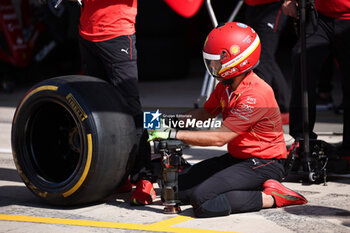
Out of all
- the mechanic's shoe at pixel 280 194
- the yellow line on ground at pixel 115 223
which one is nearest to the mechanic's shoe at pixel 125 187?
the yellow line on ground at pixel 115 223

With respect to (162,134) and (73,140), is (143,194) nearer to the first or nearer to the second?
(162,134)

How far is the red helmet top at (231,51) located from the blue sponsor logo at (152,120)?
1.97ft

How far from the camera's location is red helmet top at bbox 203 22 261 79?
460 cm

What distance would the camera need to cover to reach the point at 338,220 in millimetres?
4227

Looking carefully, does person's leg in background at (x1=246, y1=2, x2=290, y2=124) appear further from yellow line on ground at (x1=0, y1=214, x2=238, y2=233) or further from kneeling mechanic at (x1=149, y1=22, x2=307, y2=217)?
yellow line on ground at (x1=0, y1=214, x2=238, y2=233)

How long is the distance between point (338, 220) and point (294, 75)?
6.05ft

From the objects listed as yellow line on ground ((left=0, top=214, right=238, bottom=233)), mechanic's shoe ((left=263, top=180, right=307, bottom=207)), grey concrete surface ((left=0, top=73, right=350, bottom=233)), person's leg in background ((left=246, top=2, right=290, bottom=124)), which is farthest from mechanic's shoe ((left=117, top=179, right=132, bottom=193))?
person's leg in background ((left=246, top=2, right=290, bottom=124))

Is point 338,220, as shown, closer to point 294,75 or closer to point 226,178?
point 226,178

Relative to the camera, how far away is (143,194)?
4.69m

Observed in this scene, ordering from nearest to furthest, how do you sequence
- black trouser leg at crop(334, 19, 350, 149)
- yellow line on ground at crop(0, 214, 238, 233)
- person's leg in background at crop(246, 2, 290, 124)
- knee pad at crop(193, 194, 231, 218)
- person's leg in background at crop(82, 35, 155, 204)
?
yellow line on ground at crop(0, 214, 238, 233)
knee pad at crop(193, 194, 231, 218)
person's leg in background at crop(82, 35, 155, 204)
black trouser leg at crop(334, 19, 350, 149)
person's leg in background at crop(246, 2, 290, 124)

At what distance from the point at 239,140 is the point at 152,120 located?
2.27ft

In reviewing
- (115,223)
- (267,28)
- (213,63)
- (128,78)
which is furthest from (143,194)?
(267,28)

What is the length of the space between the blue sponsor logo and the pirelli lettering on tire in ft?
1.40

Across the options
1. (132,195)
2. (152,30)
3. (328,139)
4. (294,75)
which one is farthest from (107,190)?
(152,30)
